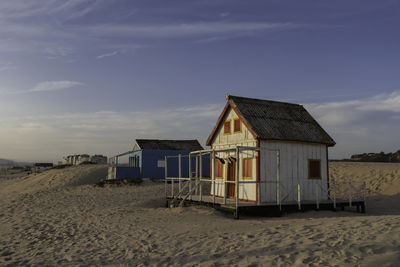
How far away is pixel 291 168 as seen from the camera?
17016mm

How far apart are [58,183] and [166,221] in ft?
80.7

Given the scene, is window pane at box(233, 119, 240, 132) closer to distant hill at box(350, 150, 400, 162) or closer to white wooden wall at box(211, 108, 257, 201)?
white wooden wall at box(211, 108, 257, 201)

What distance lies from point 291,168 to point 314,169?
164 cm

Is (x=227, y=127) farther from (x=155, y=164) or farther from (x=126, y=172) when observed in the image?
(x=126, y=172)

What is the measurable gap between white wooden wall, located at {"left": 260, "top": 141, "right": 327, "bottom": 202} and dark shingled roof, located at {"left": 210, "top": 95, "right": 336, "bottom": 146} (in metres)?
0.39

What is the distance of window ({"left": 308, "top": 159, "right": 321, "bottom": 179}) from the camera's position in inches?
695

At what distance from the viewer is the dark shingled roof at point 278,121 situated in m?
16.9

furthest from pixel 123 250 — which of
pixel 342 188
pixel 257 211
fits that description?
pixel 342 188

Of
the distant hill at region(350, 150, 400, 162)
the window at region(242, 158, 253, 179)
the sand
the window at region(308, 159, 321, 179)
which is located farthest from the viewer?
the distant hill at region(350, 150, 400, 162)

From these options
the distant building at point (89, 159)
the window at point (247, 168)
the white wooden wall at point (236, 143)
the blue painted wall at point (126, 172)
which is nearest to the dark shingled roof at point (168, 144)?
the blue painted wall at point (126, 172)

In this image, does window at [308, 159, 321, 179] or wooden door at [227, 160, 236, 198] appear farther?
wooden door at [227, 160, 236, 198]

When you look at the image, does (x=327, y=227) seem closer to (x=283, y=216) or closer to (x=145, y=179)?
(x=283, y=216)

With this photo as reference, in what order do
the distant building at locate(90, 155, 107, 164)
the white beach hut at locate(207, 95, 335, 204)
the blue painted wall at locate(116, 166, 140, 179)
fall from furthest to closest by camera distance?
1. the distant building at locate(90, 155, 107, 164)
2. the blue painted wall at locate(116, 166, 140, 179)
3. the white beach hut at locate(207, 95, 335, 204)

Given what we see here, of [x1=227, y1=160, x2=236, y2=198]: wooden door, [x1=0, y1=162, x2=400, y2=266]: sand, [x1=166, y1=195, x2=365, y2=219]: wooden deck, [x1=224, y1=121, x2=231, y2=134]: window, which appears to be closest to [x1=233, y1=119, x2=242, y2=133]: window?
[x1=224, y1=121, x2=231, y2=134]: window
